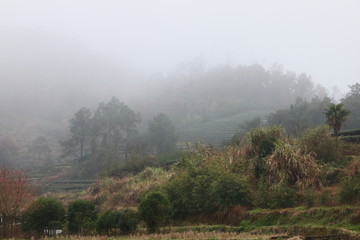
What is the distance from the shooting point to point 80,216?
2825 cm

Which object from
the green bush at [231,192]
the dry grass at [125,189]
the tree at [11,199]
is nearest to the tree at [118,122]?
the dry grass at [125,189]

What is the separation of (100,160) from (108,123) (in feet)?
63.1

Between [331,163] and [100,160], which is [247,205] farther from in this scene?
[100,160]

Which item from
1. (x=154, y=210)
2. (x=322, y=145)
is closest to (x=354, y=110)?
(x=322, y=145)

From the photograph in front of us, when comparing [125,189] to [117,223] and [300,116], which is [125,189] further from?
[300,116]

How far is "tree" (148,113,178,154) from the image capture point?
8012cm

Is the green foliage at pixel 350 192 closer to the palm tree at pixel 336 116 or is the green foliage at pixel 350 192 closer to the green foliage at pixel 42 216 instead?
the palm tree at pixel 336 116

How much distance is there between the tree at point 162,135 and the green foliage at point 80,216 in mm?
50509

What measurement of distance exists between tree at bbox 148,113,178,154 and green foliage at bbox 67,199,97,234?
1989 inches

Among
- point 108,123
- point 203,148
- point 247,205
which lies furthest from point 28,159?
point 247,205

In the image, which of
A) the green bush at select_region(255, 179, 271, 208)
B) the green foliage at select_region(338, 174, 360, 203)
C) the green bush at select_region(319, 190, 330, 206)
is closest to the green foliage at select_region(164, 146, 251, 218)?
the green bush at select_region(255, 179, 271, 208)

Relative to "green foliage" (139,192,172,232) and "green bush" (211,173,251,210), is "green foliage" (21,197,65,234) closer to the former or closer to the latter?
"green foliage" (139,192,172,232)

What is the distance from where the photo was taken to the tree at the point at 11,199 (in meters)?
28.9

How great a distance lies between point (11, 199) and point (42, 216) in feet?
8.86
